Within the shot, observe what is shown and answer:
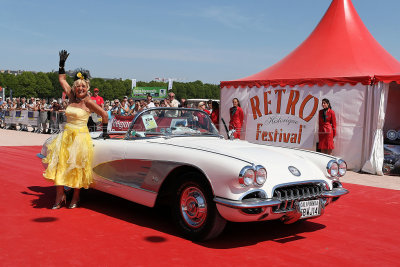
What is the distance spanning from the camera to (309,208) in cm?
385

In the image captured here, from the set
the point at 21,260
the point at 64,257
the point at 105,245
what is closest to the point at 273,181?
the point at 105,245

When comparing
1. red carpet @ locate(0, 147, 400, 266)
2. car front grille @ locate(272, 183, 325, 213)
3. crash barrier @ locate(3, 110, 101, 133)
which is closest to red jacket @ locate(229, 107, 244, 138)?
red carpet @ locate(0, 147, 400, 266)

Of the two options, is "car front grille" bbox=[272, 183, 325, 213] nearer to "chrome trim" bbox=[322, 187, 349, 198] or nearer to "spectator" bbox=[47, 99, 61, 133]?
"chrome trim" bbox=[322, 187, 349, 198]

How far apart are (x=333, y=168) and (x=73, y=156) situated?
9.88 feet

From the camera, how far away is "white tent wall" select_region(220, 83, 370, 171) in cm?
974

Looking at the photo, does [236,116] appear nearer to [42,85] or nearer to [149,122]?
[149,122]

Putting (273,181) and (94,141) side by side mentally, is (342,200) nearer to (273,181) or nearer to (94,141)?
(273,181)

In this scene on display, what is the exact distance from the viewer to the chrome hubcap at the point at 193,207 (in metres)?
3.83

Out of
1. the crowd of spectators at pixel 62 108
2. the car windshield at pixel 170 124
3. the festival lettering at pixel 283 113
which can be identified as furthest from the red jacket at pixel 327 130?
the car windshield at pixel 170 124

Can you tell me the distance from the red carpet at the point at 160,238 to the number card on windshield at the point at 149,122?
1.06m

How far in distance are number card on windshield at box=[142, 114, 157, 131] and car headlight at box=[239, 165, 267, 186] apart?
1.64 m

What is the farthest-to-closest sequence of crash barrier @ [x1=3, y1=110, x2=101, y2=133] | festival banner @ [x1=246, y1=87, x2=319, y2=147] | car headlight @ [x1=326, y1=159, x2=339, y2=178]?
Result: 1. crash barrier @ [x1=3, y1=110, x2=101, y2=133]
2. festival banner @ [x1=246, y1=87, x2=319, y2=147]
3. car headlight @ [x1=326, y1=159, x2=339, y2=178]

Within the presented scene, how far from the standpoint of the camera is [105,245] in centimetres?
372

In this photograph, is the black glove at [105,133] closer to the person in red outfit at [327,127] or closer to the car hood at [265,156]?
the car hood at [265,156]
